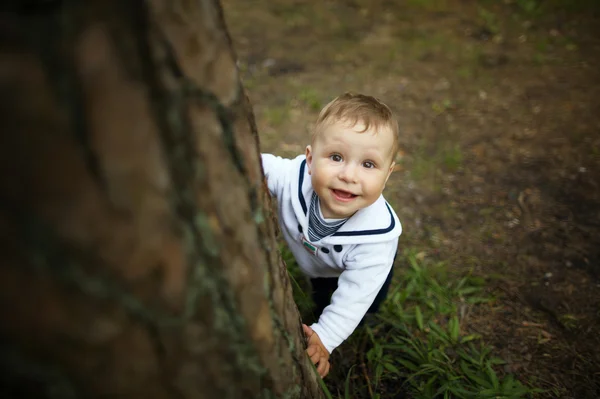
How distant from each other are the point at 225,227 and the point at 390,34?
493 centimetres

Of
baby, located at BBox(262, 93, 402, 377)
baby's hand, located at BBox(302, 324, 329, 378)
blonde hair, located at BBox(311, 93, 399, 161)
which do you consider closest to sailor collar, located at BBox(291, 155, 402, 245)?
baby, located at BBox(262, 93, 402, 377)

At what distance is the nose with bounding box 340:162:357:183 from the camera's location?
1.45 meters

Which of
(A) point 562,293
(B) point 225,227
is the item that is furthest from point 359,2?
(B) point 225,227

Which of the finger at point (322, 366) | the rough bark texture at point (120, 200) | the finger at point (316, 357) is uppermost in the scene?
the rough bark texture at point (120, 200)

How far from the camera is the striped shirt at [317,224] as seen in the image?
1621 millimetres

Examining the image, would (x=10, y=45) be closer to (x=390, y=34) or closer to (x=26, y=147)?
(x=26, y=147)

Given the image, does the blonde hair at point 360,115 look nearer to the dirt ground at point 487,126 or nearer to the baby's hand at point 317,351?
the baby's hand at point 317,351

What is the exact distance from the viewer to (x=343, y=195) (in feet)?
5.02

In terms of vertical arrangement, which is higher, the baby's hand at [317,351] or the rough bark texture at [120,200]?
the rough bark texture at [120,200]

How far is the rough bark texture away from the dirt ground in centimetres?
170

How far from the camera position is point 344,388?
1.73 meters

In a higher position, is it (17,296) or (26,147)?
(26,147)

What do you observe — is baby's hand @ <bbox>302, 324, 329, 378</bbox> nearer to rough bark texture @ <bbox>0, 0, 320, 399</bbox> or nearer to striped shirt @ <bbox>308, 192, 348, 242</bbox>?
striped shirt @ <bbox>308, 192, 348, 242</bbox>

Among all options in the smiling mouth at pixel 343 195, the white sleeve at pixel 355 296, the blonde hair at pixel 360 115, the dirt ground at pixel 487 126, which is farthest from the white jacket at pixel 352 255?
the dirt ground at pixel 487 126
